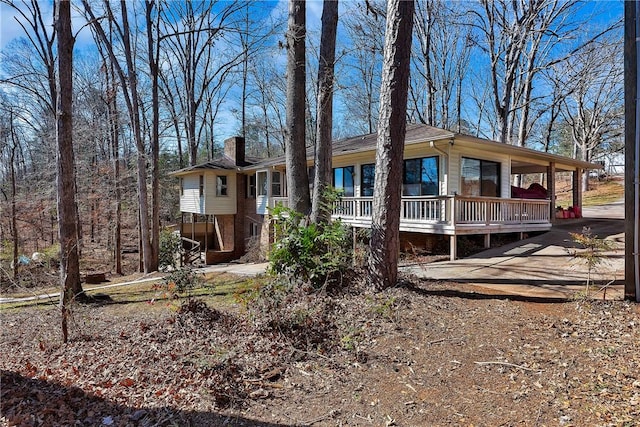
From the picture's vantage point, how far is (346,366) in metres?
3.62

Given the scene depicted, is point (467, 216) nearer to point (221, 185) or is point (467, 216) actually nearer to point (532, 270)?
point (532, 270)

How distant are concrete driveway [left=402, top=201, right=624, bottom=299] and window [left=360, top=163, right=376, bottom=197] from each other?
507 cm

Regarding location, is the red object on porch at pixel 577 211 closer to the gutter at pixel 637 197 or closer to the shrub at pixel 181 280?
the gutter at pixel 637 197

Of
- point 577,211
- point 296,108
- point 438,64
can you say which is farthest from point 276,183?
point 438,64

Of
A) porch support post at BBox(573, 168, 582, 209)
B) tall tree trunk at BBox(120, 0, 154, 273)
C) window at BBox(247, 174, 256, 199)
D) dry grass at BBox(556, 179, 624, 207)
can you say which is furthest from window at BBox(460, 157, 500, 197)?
dry grass at BBox(556, 179, 624, 207)

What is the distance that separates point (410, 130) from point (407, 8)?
768 centimetres

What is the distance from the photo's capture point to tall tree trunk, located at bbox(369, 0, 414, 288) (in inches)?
212

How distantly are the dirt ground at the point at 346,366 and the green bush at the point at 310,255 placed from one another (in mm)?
373

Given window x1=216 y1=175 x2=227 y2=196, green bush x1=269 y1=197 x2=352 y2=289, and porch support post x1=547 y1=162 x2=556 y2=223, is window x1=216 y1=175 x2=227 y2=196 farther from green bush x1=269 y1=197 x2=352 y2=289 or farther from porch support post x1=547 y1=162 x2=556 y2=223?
porch support post x1=547 y1=162 x2=556 y2=223

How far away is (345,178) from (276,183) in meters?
4.73

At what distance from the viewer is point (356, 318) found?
15.0 ft

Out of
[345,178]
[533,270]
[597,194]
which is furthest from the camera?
[597,194]

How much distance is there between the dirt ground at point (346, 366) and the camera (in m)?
2.90

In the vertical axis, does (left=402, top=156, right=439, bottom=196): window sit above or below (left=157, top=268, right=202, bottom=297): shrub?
above
